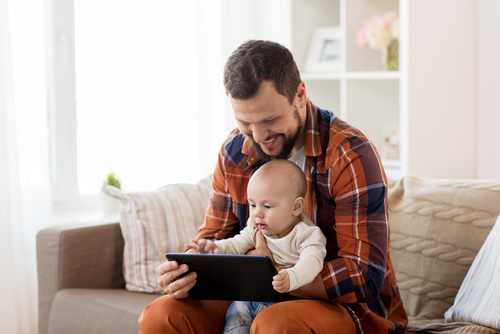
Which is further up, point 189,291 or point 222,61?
Result: point 222,61

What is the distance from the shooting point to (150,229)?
2297 mm

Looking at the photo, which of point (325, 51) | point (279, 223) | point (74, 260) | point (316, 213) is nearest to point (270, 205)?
point (279, 223)

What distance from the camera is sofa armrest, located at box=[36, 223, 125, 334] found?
223 cm

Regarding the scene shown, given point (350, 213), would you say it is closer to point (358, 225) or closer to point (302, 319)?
point (358, 225)

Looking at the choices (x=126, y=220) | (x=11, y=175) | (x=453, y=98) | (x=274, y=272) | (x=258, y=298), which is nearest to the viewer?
(x=274, y=272)

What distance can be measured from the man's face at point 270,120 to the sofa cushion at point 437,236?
0.57 meters

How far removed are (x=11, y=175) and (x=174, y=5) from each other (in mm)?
1245

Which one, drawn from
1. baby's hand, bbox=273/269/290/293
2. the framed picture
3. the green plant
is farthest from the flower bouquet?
baby's hand, bbox=273/269/290/293

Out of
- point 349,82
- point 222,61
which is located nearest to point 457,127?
point 349,82

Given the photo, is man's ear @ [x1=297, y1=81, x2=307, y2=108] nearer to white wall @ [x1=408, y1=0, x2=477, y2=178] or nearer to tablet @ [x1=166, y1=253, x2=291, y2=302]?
tablet @ [x1=166, y1=253, x2=291, y2=302]

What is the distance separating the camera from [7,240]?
2461 millimetres

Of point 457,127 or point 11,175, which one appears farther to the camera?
point 457,127

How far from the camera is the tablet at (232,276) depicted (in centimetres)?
142

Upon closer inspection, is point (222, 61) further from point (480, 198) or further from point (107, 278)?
point (480, 198)
